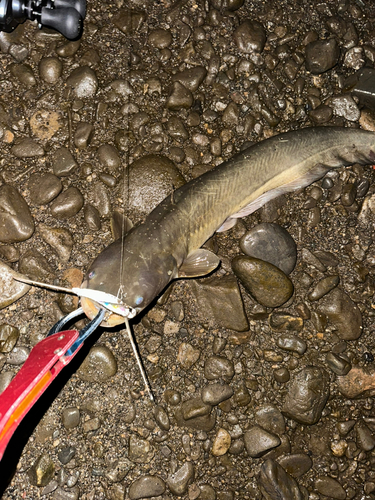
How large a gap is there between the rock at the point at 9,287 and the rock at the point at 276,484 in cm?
235

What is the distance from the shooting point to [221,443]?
3.43 metres

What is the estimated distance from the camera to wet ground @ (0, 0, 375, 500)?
11.0ft

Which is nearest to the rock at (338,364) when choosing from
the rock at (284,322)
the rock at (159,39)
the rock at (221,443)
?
the rock at (284,322)

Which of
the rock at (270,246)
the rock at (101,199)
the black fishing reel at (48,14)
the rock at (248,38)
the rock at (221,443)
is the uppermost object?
the black fishing reel at (48,14)

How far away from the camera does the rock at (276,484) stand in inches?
134

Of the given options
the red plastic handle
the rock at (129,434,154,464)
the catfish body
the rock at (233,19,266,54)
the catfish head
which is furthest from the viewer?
the rock at (233,19,266,54)

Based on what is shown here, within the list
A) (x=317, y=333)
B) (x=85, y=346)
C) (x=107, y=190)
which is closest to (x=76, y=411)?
(x=85, y=346)

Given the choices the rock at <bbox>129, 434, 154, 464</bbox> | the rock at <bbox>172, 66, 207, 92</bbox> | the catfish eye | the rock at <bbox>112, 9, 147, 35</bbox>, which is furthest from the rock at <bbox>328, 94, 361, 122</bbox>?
the rock at <bbox>129, 434, 154, 464</bbox>

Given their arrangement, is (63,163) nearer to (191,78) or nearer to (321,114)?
(191,78)

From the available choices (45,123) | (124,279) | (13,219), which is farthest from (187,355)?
(45,123)

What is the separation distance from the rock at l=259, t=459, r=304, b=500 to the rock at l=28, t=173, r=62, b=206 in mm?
2734

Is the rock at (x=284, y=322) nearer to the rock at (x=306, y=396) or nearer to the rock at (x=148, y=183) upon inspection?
the rock at (x=306, y=396)

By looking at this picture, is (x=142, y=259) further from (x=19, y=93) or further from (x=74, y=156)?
(x=19, y=93)

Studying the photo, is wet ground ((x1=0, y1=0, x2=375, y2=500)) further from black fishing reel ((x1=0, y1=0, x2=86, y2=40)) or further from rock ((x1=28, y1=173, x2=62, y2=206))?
black fishing reel ((x1=0, y1=0, x2=86, y2=40))
